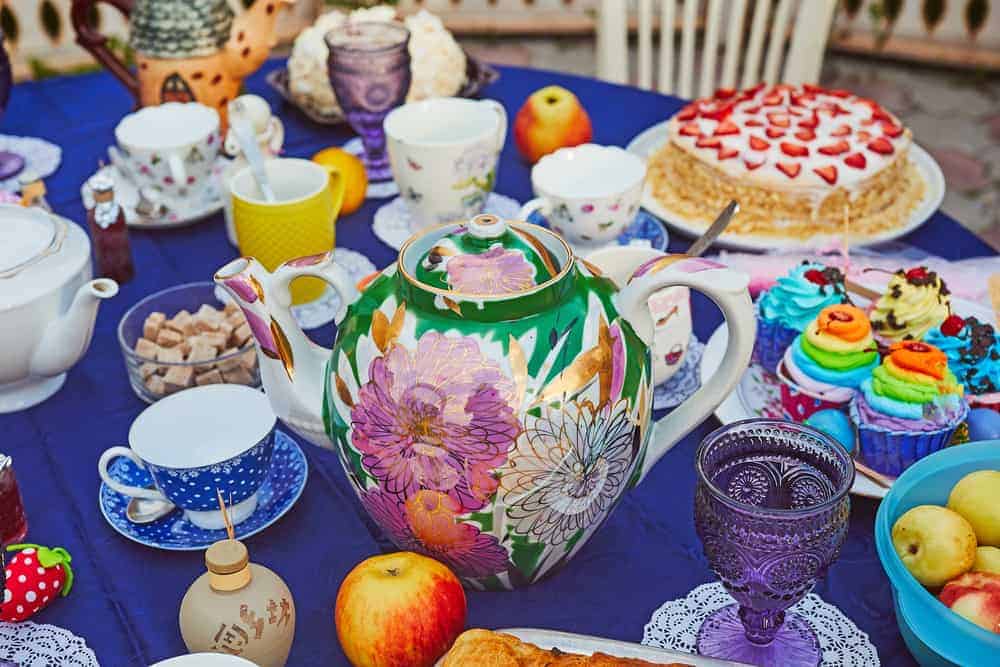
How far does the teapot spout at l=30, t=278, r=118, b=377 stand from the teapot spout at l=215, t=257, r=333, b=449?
34 cm

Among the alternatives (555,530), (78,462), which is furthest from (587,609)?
(78,462)

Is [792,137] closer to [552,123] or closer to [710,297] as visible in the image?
[552,123]

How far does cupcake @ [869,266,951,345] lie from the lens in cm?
123

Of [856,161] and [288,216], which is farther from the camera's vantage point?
[856,161]

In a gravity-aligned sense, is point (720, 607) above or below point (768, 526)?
below

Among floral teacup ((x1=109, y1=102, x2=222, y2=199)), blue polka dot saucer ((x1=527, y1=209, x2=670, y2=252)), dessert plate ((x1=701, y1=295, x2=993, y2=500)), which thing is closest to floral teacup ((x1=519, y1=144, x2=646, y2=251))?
blue polka dot saucer ((x1=527, y1=209, x2=670, y2=252))

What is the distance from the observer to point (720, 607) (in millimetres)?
1034

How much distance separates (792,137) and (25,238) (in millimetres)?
1142

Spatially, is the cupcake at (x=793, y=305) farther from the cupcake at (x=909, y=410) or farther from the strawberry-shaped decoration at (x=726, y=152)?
the strawberry-shaped decoration at (x=726, y=152)

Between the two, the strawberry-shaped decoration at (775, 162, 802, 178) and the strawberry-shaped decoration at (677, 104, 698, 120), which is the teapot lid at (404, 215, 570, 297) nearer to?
the strawberry-shaped decoration at (775, 162, 802, 178)

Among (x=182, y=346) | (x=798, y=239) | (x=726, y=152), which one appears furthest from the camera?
(x=726, y=152)

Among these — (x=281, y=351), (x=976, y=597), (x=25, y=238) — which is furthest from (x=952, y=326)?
(x=25, y=238)

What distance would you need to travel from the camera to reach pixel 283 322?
102 centimetres

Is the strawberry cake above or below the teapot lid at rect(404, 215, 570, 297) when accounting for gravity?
below
